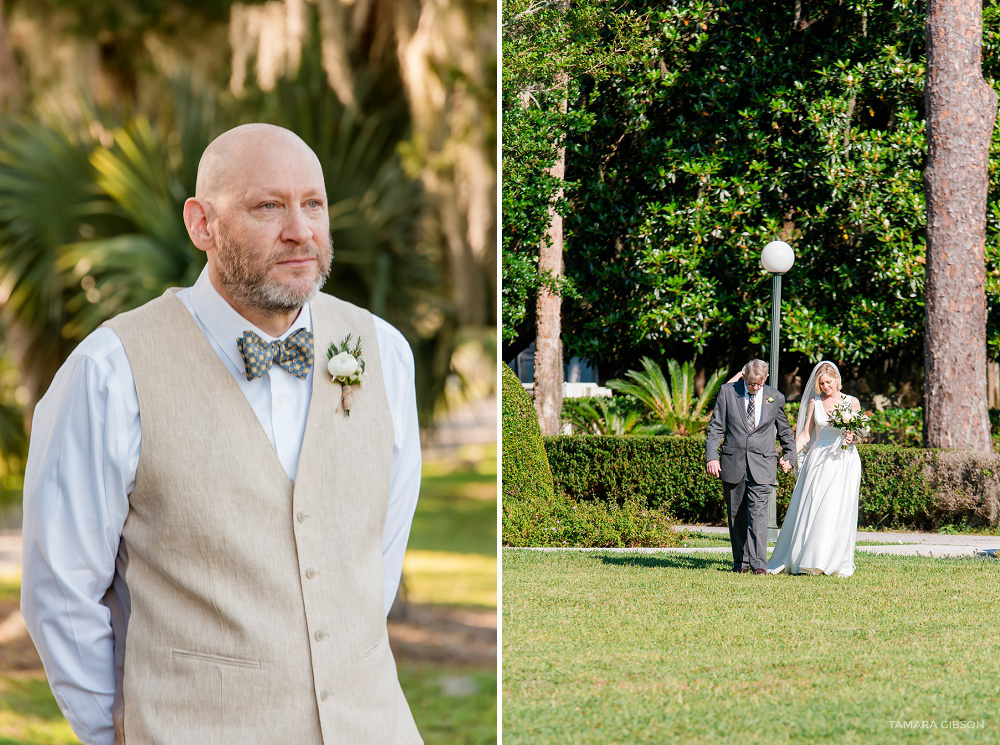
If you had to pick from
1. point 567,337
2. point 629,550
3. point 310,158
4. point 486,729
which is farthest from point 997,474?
point 310,158

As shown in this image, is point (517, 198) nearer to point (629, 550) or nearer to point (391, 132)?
point (391, 132)

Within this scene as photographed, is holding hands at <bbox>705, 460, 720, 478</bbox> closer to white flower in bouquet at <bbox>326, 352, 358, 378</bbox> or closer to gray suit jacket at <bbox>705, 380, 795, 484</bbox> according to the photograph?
gray suit jacket at <bbox>705, 380, 795, 484</bbox>

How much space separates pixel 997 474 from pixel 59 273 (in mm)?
5858

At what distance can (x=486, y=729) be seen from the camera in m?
6.52

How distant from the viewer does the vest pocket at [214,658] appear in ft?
5.89

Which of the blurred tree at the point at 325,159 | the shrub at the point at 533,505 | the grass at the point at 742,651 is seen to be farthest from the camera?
the blurred tree at the point at 325,159

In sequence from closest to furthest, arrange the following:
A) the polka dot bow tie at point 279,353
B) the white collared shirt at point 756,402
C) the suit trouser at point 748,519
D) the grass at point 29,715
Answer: the polka dot bow tie at point 279,353 < the grass at point 29,715 < the suit trouser at point 748,519 < the white collared shirt at point 756,402

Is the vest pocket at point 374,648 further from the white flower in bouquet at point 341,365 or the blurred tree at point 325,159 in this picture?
the blurred tree at point 325,159

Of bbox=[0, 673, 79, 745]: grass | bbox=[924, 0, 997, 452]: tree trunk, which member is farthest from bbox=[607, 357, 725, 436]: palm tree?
bbox=[0, 673, 79, 745]: grass

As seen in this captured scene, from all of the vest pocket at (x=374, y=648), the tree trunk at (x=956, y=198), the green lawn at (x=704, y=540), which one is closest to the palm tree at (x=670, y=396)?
the green lawn at (x=704, y=540)

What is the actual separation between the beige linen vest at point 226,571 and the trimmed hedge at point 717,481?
5.43m

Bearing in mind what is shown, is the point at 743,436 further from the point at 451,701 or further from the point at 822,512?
the point at 451,701

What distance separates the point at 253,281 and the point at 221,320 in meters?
0.09

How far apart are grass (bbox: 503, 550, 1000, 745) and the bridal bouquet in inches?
30.4
